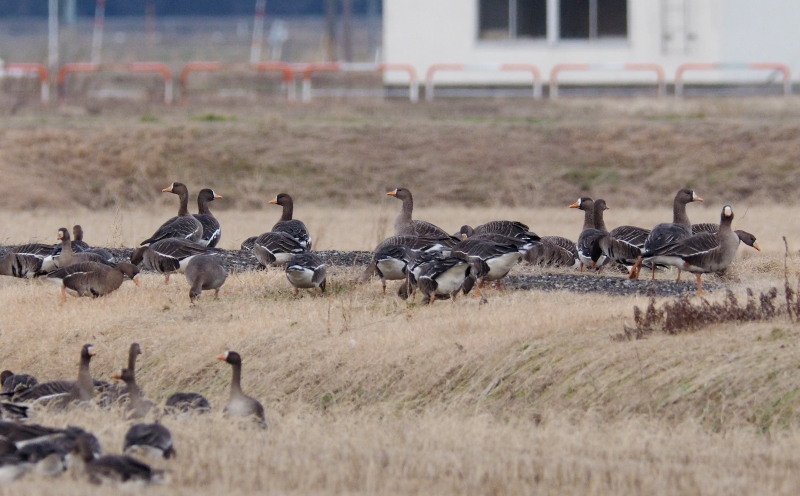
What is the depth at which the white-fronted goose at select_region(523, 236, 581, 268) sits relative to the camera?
2017cm

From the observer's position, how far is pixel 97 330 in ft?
53.1

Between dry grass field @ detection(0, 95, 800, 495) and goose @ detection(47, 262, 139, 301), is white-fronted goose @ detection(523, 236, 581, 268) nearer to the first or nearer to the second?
dry grass field @ detection(0, 95, 800, 495)

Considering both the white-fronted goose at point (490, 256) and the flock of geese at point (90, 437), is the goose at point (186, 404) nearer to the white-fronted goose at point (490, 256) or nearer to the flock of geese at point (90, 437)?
the flock of geese at point (90, 437)

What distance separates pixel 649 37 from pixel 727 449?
112 feet

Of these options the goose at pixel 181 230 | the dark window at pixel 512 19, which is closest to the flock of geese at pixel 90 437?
the goose at pixel 181 230

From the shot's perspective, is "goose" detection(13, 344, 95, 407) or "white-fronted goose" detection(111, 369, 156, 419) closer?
"white-fronted goose" detection(111, 369, 156, 419)

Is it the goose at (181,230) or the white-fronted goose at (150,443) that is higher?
the goose at (181,230)

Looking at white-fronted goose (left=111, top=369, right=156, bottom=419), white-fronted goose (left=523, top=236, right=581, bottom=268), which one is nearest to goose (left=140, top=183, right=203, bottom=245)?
white-fronted goose (left=523, top=236, right=581, bottom=268)

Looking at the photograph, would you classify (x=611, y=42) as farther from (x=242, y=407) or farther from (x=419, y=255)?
(x=242, y=407)

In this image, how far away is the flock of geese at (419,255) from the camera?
1658cm

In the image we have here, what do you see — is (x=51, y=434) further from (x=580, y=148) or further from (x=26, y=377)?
(x=580, y=148)

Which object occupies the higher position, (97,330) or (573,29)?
(573,29)

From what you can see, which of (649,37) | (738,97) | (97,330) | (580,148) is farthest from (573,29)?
(97,330)

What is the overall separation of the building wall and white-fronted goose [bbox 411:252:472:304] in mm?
28964
